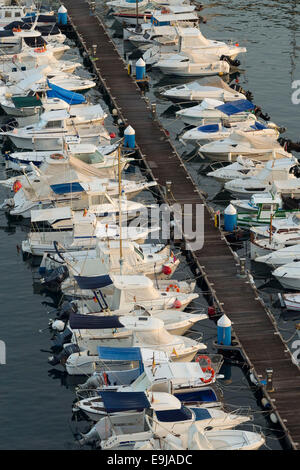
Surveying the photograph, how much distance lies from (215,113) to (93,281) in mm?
30415

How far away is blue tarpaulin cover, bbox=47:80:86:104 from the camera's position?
99.1 m

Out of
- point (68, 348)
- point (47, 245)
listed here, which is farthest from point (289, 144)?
point (68, 348)

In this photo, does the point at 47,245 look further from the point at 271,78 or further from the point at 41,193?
the point at 271,78

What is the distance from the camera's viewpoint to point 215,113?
98125 mm

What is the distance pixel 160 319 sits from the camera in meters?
70.1

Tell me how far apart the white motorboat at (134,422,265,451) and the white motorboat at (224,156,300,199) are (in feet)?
91.8

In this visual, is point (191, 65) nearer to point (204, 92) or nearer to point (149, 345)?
point (204, 92)

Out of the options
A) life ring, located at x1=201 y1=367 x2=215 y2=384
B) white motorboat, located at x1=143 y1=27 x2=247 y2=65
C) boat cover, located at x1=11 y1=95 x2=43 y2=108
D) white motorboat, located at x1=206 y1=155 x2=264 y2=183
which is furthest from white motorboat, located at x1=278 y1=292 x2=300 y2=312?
white motorboat, located at x1=143 y1=27 x2=247 y2=65

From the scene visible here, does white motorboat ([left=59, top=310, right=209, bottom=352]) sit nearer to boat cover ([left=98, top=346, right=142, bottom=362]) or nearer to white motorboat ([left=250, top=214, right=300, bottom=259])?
boat cover ([left=98, top=346, right=142, bottom=362])

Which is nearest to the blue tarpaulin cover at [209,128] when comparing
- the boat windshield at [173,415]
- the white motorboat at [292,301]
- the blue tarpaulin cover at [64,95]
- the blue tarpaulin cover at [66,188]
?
the blue tarpaulin cover at [64,95]

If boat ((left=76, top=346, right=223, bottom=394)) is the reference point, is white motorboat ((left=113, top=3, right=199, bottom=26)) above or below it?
above

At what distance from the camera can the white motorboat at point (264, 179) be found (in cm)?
8619

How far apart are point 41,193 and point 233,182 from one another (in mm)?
13146

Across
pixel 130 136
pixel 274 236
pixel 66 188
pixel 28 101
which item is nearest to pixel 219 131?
pixel 130 136
